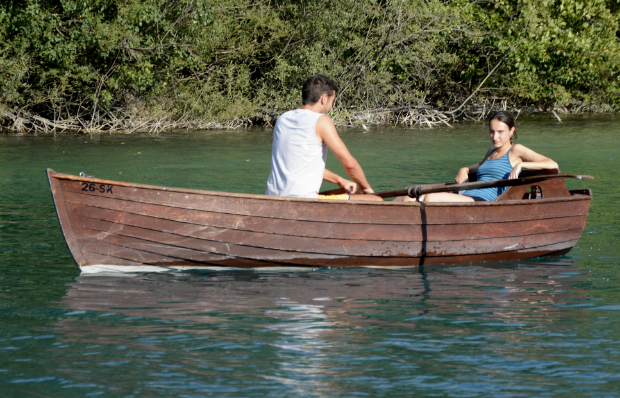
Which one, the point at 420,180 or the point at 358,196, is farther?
the point at 420,180

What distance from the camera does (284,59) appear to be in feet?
61.8

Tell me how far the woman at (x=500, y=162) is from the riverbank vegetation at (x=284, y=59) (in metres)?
10.8

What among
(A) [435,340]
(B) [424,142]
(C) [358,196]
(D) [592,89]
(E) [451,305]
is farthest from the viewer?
(D) [592,89]

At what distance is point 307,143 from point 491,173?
1.90 m

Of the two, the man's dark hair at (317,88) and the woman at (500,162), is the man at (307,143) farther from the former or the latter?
the woman at (500,162)

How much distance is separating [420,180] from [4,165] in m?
6.75

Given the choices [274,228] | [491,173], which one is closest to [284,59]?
[491,173]

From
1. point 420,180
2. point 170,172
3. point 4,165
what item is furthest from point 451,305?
point 4,165

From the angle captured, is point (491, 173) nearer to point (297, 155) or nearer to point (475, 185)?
point (475, 185)

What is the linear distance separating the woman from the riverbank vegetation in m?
10.8

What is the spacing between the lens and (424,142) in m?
15.6

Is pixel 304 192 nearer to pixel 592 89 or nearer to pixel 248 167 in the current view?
pixel 248 167

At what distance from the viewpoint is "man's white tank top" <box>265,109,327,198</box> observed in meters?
4.97

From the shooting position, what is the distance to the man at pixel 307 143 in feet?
16.2
